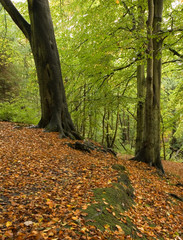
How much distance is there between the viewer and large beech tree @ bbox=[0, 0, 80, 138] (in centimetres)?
767

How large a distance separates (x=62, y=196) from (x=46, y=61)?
630cm

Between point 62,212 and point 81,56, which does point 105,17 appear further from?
point 62,212

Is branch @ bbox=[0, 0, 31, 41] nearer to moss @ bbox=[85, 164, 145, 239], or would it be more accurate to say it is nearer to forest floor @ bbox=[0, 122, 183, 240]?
forest floor @ bbox=[0, 122, 183, 240]

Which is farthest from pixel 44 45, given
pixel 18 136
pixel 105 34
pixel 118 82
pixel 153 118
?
pixel 153 118

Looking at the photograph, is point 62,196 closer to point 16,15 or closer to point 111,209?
point 111,209

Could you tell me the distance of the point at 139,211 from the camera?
163 inches

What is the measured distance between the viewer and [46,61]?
779cm

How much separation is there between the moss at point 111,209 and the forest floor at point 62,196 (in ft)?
0.13

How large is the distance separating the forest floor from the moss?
0.13 feet

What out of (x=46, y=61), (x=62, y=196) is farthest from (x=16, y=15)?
(x=62, y=196)

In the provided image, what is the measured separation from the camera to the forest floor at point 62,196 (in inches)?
92.2

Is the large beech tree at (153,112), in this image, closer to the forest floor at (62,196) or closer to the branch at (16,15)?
the forest floor at (62,196)

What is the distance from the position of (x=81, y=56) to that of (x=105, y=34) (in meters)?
1.67

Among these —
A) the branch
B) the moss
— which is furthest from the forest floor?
the branch
